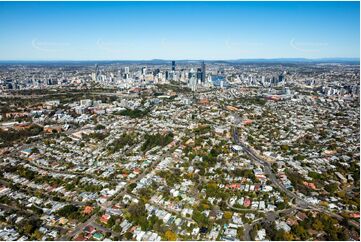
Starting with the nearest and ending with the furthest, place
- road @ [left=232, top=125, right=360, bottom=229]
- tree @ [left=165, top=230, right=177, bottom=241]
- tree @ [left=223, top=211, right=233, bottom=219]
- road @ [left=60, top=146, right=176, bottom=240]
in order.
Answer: tree @ [left=165, top=230, right=177, bottom=241]
road @ [left=60, top=146, right=176, bottom=240]
tree @ [left=223, top=211, right=233, bottom=219]
road @ [left=232, top=125, right=360, bottom=229]

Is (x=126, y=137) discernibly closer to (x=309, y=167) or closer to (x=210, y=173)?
(x=210, y=173)

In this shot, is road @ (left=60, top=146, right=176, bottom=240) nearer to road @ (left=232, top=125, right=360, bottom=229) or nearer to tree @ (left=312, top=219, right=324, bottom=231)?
road @ (left=232, top=125, right=360, bottom=229)

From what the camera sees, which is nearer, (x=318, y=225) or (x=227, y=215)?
(x=318, y=225)

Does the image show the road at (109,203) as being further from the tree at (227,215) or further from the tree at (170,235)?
the tree at (227,215)

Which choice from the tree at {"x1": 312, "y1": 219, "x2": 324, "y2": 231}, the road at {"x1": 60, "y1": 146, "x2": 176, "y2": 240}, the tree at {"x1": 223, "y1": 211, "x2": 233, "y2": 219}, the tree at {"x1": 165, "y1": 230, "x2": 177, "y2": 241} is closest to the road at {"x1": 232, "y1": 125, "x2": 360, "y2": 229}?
the tree at {"x1": 312, "y1": 219, "x2": 324, "y2": 231}

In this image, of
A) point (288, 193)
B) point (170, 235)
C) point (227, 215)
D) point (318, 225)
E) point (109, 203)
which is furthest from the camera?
point (288, 193)

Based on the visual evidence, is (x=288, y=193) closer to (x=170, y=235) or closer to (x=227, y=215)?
(x=227, y=215)

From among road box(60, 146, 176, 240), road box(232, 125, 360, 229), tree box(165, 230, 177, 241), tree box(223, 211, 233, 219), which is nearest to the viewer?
tree box(165, 230, 177, 241)

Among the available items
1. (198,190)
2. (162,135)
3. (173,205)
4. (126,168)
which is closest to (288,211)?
(198,190)

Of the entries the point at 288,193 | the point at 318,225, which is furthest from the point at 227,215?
the point at 288,193

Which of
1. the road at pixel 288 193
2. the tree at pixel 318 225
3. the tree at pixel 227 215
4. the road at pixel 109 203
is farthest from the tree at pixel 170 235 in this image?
the road at pixel 288 193

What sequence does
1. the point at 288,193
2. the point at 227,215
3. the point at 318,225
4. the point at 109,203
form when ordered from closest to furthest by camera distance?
the point at 318,225, the point at 227,215, the point at 109,203, the point at 288,193
